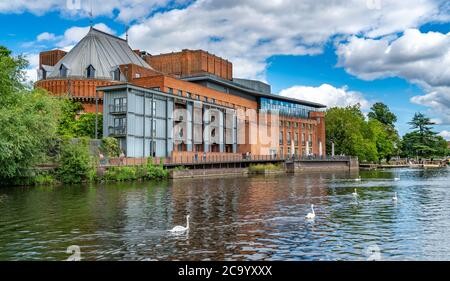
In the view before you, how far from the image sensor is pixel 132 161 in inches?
Answer: 2238

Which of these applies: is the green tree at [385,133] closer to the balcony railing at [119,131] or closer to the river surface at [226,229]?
the balcony railing at [119,131]

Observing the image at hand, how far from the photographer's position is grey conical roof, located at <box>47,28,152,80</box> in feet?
302

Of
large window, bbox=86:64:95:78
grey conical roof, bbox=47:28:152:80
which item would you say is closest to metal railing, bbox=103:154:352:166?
grey conical roof, bbox=47:28:152:80

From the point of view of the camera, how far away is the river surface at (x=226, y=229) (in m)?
15.3

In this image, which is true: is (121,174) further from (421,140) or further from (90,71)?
(421,140)

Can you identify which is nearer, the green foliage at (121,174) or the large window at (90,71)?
the green foliage at (121,174)

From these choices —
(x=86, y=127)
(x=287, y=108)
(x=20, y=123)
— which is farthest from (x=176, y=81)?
(x=287, y=108)

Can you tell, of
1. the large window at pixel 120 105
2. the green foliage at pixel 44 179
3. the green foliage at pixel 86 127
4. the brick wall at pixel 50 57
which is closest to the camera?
the green foliage at pixel 44 179

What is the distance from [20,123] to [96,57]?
5786 cm

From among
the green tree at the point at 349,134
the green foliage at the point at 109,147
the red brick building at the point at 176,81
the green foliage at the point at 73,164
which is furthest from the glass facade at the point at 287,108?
the green foliage at the point at 73,164

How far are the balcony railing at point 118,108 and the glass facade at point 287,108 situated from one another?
178 feet

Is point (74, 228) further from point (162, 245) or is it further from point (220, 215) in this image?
point (220, 215)

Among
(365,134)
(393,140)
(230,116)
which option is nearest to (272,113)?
(230,116)
